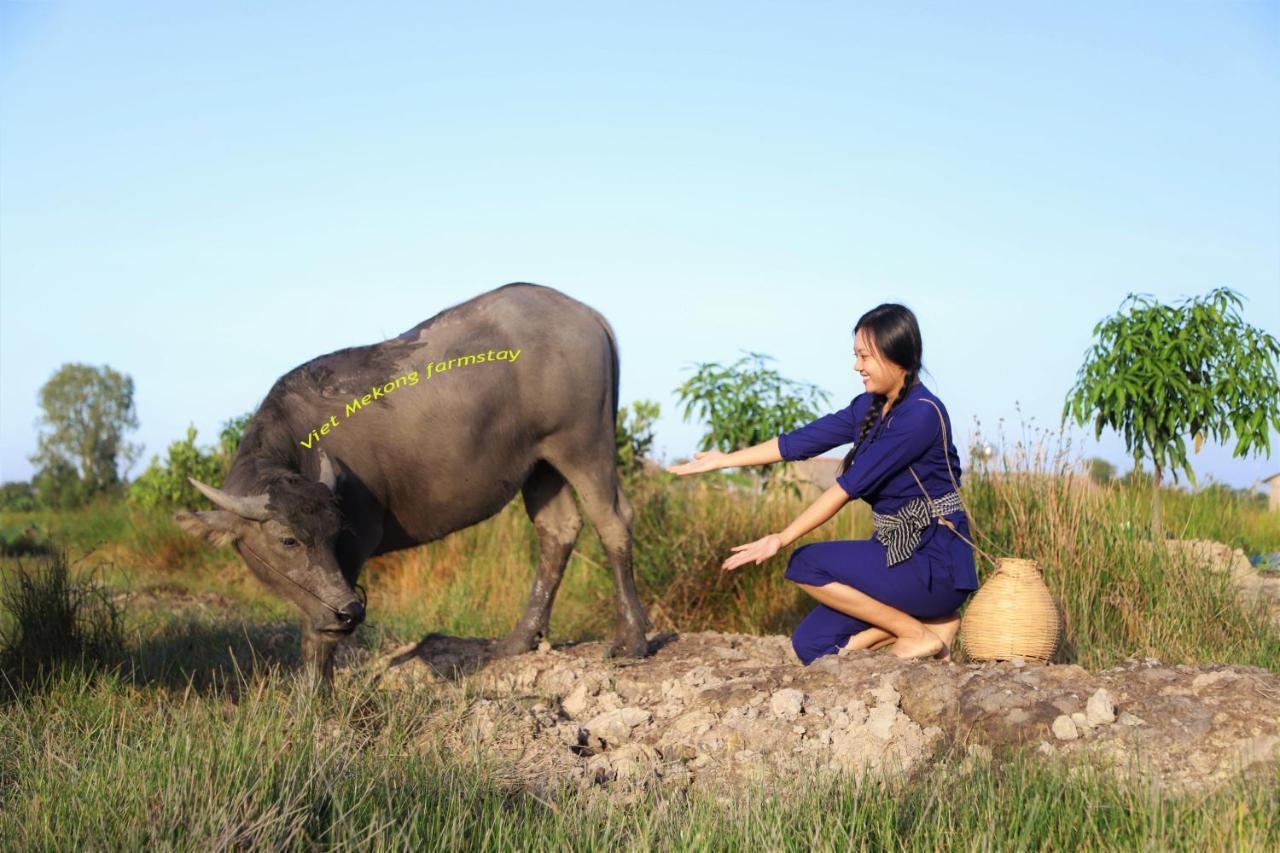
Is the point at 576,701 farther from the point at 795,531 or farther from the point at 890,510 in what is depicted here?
the point at 890,510

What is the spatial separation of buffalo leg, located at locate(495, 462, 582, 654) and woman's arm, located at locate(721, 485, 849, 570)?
2019mm

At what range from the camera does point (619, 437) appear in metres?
12.2

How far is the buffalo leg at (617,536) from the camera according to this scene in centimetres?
702

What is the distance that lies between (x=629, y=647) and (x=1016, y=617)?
2.35 metres

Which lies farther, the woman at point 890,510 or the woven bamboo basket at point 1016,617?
the woven bamboo basket at point 1016,617

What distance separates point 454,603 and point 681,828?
262 inches


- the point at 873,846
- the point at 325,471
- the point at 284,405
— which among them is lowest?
the point at 873,846

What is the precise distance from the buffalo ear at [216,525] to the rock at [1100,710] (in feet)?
13.3

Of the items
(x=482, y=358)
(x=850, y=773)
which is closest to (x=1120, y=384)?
(x=482, y=358)

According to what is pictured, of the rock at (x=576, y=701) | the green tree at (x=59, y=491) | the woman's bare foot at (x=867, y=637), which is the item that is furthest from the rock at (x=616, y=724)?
the green tree at (x=59, y=491)

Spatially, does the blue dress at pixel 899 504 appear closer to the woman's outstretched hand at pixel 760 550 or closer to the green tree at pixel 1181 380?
the woman's outstretched hand at pixel 760 550

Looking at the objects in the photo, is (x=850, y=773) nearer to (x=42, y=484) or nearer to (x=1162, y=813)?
(x=1162, y=813)

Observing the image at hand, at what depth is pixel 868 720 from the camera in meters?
4.94

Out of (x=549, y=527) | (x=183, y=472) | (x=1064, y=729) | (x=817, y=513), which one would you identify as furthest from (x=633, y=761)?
(x=183, y=472)
